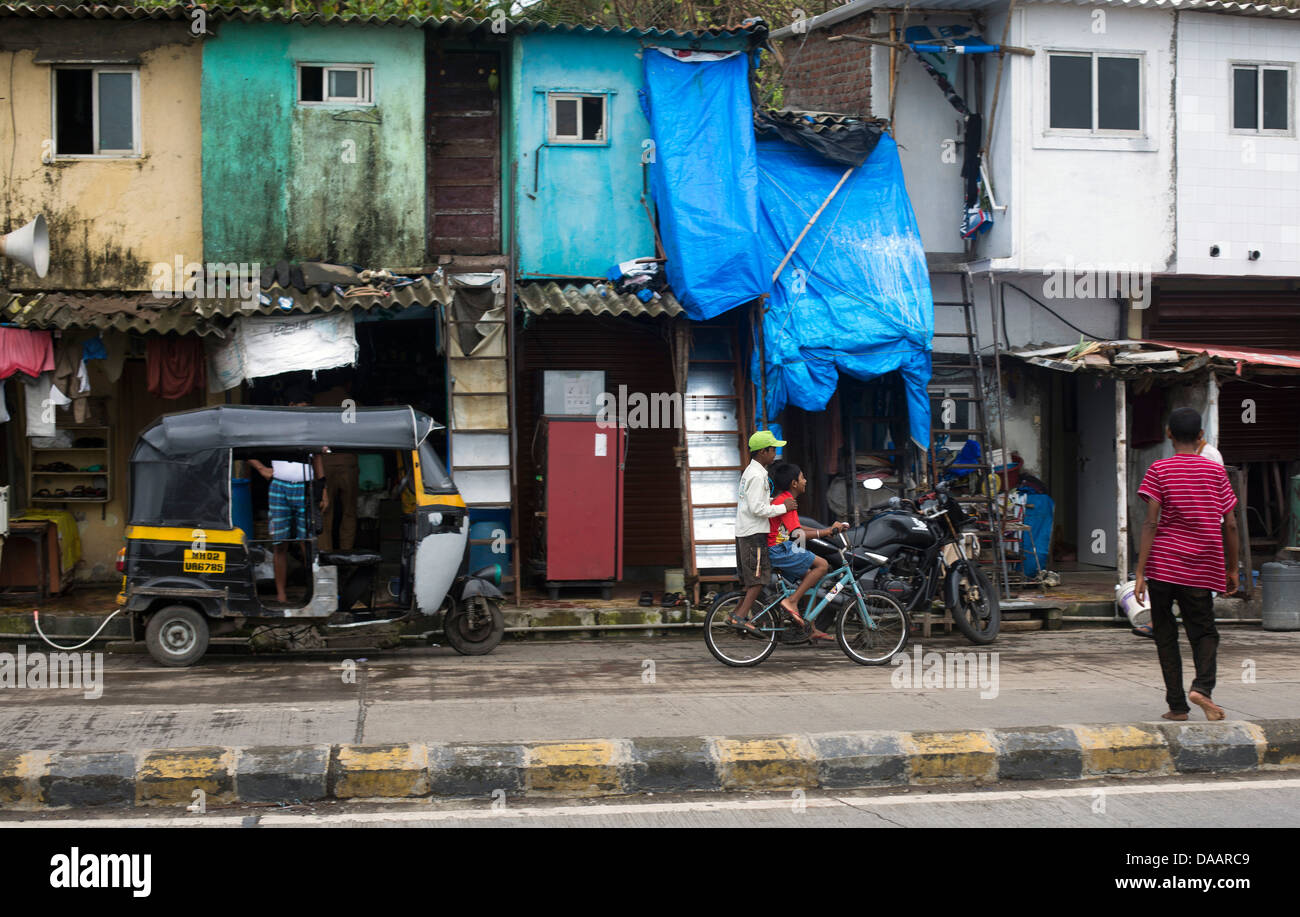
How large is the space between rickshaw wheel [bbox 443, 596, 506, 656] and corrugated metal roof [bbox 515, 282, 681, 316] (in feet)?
10.6

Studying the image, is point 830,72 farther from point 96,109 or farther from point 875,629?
point 96,109

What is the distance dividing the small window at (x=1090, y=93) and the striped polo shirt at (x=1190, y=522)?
8484 mm

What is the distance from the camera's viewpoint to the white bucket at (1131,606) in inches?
536

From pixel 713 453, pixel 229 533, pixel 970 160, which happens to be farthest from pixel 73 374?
pixel 970 160

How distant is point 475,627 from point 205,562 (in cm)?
234

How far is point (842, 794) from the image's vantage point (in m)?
7.42

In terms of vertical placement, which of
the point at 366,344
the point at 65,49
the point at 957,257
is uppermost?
the point at 65,49

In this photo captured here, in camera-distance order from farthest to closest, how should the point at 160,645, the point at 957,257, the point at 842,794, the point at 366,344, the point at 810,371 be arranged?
1. the point at 957,257
2. the point at 366,344
3. the point at 810,371
4. the point at 160,645
5. the point at 842,794

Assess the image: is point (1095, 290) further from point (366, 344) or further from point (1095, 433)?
point (366, 344)

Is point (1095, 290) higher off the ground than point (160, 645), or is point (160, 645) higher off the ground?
point (1095, 290)

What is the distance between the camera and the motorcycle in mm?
12516

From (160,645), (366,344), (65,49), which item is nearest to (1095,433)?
(366,344)

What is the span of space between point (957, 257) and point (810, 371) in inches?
135
